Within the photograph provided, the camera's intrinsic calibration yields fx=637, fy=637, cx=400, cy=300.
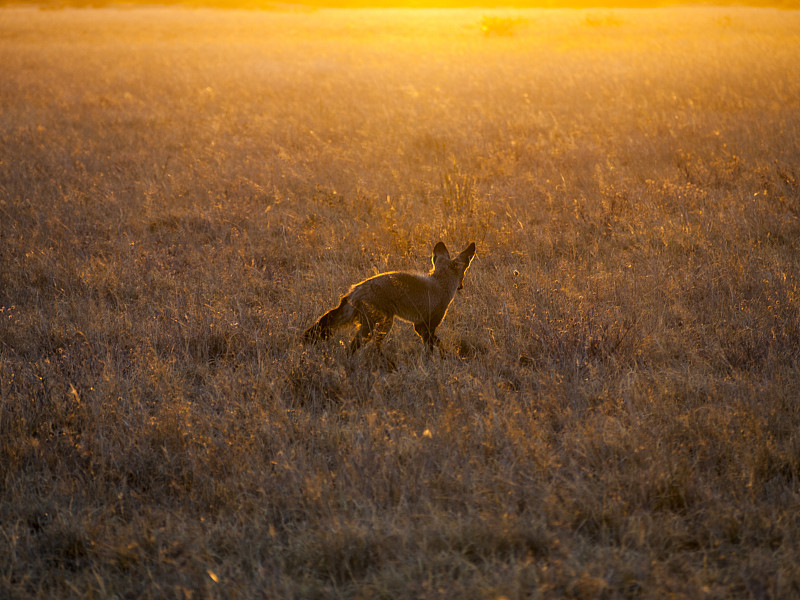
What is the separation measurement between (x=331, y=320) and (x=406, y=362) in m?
0.62

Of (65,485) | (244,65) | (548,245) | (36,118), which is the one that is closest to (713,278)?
(548,245)

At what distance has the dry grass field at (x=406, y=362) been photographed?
2625 mm

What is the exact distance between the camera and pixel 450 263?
4766mm

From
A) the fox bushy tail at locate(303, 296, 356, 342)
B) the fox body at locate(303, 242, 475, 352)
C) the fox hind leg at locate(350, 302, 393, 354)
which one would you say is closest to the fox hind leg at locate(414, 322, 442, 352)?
the fox body at locate(303, 242, 475, 352)

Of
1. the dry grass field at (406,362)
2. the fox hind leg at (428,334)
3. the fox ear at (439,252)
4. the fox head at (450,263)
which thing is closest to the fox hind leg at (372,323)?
the dry grass field at (406,362)

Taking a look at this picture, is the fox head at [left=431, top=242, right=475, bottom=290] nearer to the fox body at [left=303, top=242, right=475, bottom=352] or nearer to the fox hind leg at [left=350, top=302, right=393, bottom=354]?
the fox body at [left=303, top=242, right=475, bottom=352]

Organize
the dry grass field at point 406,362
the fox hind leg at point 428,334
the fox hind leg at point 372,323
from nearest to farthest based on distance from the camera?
the dry grass field at point 406,362, the fox hind leg at point 372,323, the fox hind leg at point 428,334

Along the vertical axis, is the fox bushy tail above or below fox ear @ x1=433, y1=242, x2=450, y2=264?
below

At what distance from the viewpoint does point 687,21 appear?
2492 cm

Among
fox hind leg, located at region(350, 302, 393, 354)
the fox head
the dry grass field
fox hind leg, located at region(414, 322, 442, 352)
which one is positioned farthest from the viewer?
the fox head

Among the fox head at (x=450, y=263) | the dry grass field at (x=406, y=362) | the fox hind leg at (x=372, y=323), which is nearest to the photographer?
the dry grass field at (x=406, y=362)

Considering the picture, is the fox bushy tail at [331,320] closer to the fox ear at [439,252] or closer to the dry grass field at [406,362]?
the dry grass field at [406,362]

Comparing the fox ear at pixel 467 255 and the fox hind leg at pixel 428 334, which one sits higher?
the fox ear at pixel 467 255

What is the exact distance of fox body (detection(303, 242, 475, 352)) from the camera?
4.26 meters
